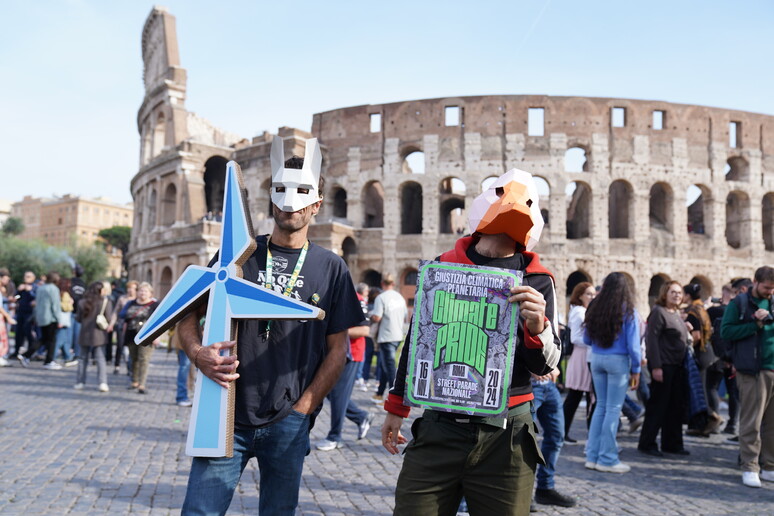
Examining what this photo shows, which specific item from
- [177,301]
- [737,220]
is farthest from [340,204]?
[177,301]

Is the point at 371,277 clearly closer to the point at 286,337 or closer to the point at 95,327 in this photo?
the point at 95,327

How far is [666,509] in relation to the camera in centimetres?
449

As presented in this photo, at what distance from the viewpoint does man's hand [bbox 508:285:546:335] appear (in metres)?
2.14

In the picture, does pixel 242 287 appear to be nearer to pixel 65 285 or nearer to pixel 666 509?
pixel 666 509

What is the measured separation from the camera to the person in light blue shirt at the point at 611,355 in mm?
5438

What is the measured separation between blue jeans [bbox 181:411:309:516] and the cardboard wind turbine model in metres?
0.08

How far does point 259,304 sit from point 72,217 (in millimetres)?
94435

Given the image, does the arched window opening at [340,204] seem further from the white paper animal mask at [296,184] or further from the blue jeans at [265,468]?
the blue jeans at [265,468]

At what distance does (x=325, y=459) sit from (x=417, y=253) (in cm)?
2178

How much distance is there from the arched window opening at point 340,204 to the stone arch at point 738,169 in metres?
17.8

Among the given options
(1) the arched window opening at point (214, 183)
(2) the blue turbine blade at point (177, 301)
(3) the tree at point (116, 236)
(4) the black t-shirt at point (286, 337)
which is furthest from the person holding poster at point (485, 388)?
(3) the tree at point (116, 236)

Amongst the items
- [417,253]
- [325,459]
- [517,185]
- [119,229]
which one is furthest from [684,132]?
[119,229]

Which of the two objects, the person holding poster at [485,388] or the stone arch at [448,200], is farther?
the stone arch at [448,200]

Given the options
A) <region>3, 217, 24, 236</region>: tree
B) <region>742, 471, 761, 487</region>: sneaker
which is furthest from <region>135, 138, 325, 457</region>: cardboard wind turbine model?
<region>3, 217, 24, 236</region>: tree
